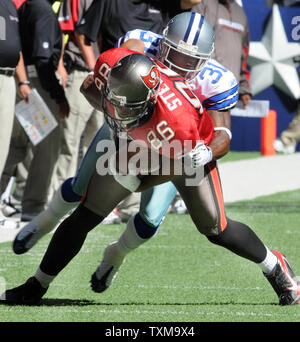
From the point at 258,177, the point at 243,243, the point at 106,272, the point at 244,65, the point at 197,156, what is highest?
the point at 197,156

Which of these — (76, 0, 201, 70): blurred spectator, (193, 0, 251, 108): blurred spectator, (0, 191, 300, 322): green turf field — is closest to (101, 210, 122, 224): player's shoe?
(0, 191, 300, 322): green turf field

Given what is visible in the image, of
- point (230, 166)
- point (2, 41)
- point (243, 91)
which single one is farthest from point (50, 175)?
point (230, 166)

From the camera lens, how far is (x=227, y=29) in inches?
288

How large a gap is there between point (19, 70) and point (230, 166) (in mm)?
4867

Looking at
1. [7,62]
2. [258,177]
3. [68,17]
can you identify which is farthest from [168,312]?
[258,177]

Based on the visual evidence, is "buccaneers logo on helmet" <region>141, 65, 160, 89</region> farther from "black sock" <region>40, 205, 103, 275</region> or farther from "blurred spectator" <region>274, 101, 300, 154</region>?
"blurred spectator" <region>274, 101, 300, 154</region>

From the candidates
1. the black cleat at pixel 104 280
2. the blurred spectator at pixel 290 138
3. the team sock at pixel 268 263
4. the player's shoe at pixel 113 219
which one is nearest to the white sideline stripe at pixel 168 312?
the team sock at pixel 268 263

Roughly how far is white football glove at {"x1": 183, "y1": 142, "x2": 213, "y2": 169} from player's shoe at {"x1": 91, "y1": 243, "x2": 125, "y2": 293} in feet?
3.04

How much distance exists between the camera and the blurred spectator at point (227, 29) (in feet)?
23.6

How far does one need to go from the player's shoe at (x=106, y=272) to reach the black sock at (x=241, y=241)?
62 centimetres

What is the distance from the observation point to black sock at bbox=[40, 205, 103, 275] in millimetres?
4277

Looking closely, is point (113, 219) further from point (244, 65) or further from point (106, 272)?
point (106, 272)

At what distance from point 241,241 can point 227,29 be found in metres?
3.19

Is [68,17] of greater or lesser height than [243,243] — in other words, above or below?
below
